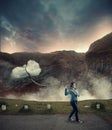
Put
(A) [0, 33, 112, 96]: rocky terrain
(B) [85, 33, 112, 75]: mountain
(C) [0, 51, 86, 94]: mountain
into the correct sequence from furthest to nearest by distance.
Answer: (C) [0, 51, 86, 94]: mountain → (A) [0, 33, 112, 96]: rocky terrain → (B) [85, 33, 112, 75]: mountain

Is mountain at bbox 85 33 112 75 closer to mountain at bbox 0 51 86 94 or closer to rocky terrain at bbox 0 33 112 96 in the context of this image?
rocky terrain at bbox 0 33 112 96

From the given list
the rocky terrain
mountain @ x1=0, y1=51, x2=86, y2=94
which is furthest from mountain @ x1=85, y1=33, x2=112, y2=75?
mountain @ x1=0, y1=51, x2=86, y2=94

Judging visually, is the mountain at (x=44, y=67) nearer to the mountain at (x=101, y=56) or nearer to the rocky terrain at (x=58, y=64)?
the rocky terrain at (x=58, y=64)

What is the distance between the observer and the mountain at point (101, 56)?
36.1 meters

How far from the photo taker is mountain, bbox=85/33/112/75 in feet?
118

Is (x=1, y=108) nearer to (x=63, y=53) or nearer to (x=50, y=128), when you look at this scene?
(x=50, y=128)

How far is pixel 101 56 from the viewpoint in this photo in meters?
37.6

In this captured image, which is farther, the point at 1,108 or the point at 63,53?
the point at 63,53

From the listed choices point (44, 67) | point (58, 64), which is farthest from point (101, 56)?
point (44, 67)

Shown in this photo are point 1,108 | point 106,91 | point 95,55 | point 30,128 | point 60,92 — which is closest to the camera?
point 30,128

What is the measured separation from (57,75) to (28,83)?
15.9ft

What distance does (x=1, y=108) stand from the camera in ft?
48.8

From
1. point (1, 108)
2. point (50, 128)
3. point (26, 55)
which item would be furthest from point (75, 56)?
point (50, 128)

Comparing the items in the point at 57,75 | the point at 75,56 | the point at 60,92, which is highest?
the point at 75,56
